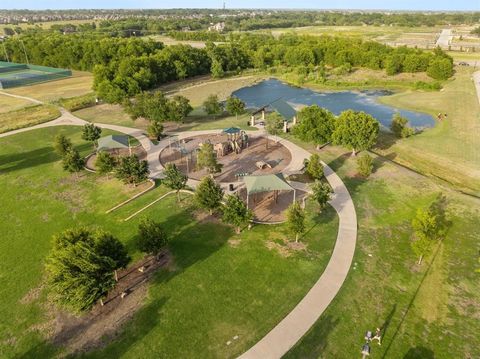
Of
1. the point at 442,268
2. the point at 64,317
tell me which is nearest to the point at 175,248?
the point at 64,317

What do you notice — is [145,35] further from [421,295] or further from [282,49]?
[421,295]

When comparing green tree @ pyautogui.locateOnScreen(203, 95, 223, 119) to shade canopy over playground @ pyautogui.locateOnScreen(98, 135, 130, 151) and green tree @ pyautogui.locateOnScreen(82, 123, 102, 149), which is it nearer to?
green tree @ pyautogui.locateOnScreen(82, 123, 102, 149)

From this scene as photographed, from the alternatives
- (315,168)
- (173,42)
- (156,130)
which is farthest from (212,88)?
(173,42)

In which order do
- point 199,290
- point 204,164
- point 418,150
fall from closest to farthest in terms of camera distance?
point 199,290 < point 204,164 < point 418,150

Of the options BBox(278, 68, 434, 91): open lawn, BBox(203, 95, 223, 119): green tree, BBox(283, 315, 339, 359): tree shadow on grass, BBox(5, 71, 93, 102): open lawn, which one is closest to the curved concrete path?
BBox(283, 315, 339, 359): tree shadow on grass

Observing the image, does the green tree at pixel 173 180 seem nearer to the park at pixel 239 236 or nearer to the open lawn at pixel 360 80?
the park at pixel 239 236

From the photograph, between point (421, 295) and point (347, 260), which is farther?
point (347, 260)

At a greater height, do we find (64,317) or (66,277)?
(66,277)
